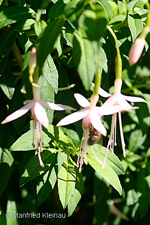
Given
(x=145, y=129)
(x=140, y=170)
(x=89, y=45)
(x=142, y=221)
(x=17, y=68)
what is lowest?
(x=142, y=221)

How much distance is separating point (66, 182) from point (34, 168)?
10 cm

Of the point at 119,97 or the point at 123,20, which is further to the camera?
the point at 123,20

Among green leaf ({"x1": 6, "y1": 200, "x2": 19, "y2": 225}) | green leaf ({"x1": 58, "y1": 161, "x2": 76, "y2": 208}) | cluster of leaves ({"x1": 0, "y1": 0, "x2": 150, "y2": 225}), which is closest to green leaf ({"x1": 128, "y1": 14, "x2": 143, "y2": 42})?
cluster of leaves ({"x1": 0, "y1": 0, "x2": 150, "y2": 225})

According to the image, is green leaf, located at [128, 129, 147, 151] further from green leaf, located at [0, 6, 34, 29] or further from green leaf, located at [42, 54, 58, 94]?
green leaf, located at [0, 6, 34, 29]

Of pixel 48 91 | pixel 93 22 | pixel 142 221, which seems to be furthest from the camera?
pixel 142 221

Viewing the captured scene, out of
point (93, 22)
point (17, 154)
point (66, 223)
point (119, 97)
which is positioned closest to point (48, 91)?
point (119, 97)

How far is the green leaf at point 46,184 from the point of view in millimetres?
961

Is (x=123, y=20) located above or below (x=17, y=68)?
above

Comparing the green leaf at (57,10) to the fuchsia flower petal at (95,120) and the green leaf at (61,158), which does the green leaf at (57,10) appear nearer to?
the fuchsia flower petal at (95,120)

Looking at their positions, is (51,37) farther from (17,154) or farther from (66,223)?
(66,223)

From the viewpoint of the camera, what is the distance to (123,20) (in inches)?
38.0

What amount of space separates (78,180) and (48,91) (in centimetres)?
27

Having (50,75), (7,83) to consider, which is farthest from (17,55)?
(50,75)

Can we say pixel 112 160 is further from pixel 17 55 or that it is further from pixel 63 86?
pixel 17 55
